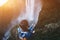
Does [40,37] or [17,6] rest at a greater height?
[17,6]

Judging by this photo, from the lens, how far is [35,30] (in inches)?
66.3

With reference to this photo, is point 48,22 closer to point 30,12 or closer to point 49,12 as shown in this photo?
point 49,12

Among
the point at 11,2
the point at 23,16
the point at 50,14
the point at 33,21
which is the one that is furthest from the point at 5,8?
the point at 50,14

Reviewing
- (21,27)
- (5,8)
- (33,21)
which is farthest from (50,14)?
(5,8)

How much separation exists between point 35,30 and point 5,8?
14.6 inches

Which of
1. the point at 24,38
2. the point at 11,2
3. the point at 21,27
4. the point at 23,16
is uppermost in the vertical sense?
the point at 11,2

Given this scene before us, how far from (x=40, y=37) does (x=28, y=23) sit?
0.59 ft

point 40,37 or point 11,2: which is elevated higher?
point 11,2

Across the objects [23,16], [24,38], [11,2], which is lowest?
[24,38]

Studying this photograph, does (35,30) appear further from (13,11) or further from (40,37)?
(13,11)

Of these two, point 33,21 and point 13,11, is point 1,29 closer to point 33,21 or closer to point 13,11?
point 13,11

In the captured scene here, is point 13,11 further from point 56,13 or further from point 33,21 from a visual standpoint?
point 56,13

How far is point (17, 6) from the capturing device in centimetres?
171

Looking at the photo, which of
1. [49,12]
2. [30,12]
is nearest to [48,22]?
[49,12]
